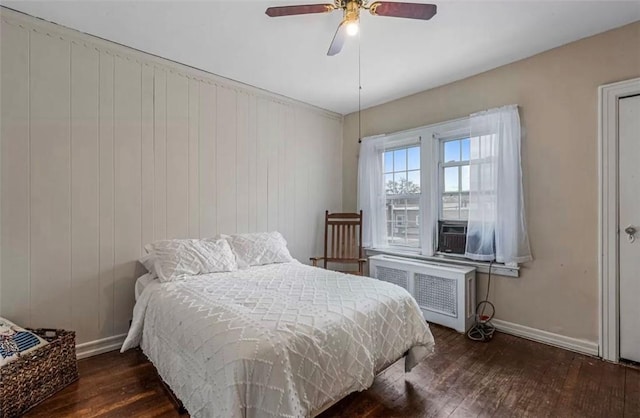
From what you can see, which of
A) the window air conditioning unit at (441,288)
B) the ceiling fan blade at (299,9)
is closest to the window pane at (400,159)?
the window air conditioning unit at (441,288)

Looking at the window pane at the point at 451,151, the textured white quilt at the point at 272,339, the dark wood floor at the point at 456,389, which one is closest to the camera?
the textured white quilt at the point at 272,339

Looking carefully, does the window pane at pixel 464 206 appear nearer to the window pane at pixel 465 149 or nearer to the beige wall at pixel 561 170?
the window pane at pixel 465 149

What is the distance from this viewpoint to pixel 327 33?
7.72 ft

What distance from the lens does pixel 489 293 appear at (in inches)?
117

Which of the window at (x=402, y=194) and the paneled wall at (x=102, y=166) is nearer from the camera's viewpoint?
the paneled wall at (x=102, y=166)

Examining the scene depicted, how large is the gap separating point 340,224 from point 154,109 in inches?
96.9

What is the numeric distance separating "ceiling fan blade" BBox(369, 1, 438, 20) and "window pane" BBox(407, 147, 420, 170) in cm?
212

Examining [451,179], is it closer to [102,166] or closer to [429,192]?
[429,192]

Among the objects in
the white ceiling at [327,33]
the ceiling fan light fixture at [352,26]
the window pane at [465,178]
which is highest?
the white ceiling at [327,33]

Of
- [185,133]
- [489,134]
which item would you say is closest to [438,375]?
[489,134]

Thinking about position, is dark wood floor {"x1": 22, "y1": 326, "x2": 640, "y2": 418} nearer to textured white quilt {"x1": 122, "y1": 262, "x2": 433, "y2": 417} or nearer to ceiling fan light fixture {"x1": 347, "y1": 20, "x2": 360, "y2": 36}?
textured white quilt {"x1": 122, "y1": 262, "x2": 433, "y2": 417}

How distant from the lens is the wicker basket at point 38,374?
5.33 feet

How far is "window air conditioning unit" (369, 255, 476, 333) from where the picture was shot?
288 cm

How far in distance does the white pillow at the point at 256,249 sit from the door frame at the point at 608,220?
2.73 metres
